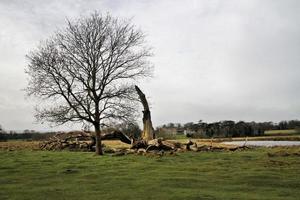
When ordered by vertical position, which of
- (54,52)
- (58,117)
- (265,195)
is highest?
(54,52)

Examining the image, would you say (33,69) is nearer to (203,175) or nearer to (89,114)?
(89,114)

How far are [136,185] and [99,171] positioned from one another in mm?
4792

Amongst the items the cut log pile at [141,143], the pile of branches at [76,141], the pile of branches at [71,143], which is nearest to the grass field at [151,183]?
the cut log pile at [141,143]

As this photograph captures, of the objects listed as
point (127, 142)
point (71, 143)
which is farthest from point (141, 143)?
point (71, 143)

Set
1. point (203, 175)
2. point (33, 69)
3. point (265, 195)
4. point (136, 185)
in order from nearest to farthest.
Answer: point (265, 195) → point (136, 185) → point (203, 175) → point (33, 69)

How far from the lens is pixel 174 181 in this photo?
45.4 feet

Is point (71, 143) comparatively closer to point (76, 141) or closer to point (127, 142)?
point (76, 141)

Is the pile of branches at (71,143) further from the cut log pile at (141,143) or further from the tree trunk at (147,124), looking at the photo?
the tree trunk at (147,124)

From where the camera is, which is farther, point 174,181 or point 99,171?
point 99,171

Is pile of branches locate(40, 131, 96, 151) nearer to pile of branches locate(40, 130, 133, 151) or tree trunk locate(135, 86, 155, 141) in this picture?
pile of branches locate(40, 130, 133, 151)

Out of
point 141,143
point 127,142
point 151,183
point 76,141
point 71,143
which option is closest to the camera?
point 151,183

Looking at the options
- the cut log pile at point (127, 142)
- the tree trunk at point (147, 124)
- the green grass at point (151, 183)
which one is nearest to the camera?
the green grass at point (151, 183)

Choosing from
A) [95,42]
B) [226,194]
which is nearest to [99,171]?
[226,194]

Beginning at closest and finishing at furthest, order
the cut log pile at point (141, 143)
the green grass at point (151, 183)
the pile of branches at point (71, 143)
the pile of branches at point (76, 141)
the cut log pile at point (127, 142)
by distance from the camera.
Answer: the green grass at point (151, 183) → the cut log pile at point (127, 142) → the cut log pile at point (141, 143) → the pile of branches at point (71, 143) → the pile of branches at point (76, 141)
